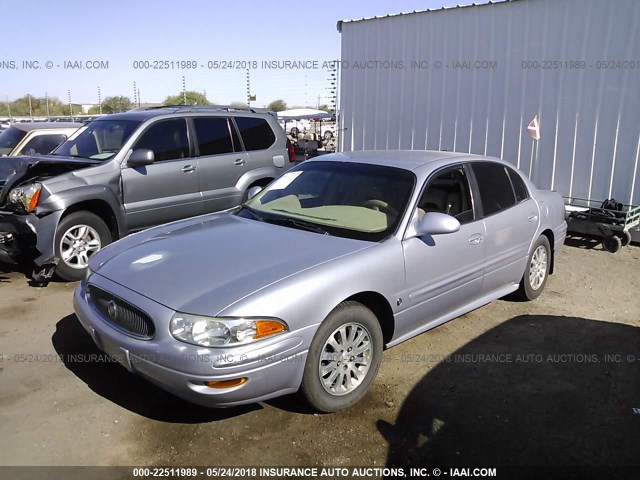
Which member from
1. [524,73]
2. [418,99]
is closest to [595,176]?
[524,73]

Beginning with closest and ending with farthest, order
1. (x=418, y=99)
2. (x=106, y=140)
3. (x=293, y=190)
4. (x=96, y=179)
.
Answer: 1. (x=293, y=190)
2. (x=96, y=179)
3. (x=106, y=140)
4. (x=418, y=99)

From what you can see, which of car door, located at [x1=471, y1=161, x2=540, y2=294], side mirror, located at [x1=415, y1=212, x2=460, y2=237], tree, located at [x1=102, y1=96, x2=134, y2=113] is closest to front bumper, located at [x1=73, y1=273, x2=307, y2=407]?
side mirror, located at [x1=415, y1=212, x2=460, y2=237]

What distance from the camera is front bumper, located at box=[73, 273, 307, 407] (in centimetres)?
288

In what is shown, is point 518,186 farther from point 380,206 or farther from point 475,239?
point 380,206

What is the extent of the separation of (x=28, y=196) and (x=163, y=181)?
5.06 ft

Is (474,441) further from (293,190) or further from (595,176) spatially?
(595,176)

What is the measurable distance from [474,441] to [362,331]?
92cm

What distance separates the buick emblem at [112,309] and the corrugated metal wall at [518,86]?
715 cm

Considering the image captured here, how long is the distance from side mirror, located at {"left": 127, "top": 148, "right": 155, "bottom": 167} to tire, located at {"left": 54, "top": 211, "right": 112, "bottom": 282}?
753 millimetres

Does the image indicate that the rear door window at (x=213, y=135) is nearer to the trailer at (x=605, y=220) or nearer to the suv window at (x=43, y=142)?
the suv window at (x=43, y=142)

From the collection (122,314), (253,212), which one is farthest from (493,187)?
(122,314)

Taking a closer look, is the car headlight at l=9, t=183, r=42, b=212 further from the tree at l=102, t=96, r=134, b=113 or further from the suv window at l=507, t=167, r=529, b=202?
the tree at l=102, t=96, r=134, b=113

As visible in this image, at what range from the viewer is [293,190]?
4.65 meters

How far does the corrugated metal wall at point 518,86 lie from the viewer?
25.0 feet
